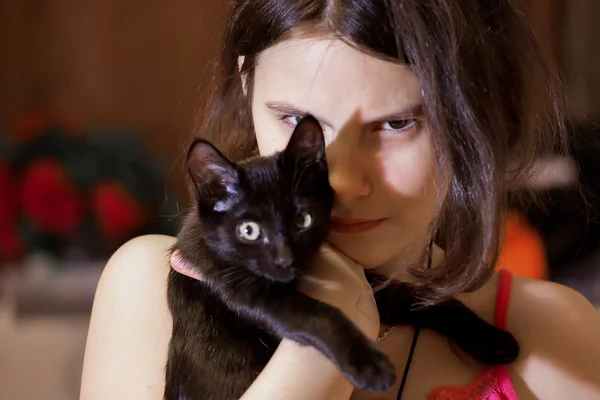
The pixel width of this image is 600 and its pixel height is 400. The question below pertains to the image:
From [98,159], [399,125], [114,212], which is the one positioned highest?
[399,125]

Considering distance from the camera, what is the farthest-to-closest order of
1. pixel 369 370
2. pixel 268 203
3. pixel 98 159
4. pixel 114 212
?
pixel 98 159
pixel 114 212
pixel 268 203
pixel 369 370

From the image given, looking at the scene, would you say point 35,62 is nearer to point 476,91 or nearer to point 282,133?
point 282,133

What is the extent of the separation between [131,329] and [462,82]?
24.8 inches

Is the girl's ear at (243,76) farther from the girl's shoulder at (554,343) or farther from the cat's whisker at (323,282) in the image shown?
the girl's shoulder at (554,343)

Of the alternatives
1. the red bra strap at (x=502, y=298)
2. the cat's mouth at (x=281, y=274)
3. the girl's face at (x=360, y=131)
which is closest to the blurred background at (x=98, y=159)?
the red bra strap at (x=502, y=298)

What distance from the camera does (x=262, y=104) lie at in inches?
33.1

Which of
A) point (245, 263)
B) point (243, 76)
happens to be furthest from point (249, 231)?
point (243, 76)

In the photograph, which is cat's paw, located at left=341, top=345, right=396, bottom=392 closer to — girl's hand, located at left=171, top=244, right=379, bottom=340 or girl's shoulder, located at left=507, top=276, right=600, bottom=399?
girl's hand, located at left=171, top=244, right=379, bottom=340

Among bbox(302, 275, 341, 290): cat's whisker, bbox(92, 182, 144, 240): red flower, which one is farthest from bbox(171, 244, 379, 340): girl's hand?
bbox(92, 182, 144, 240): red flower

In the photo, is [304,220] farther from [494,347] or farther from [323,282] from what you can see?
[494,347]

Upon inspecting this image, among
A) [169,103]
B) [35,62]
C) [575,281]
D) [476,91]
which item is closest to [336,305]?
[476,91]

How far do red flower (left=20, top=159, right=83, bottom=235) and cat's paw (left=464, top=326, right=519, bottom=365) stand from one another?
61.5 inches

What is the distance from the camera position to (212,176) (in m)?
0.78

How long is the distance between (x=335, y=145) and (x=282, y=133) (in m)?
0.11
